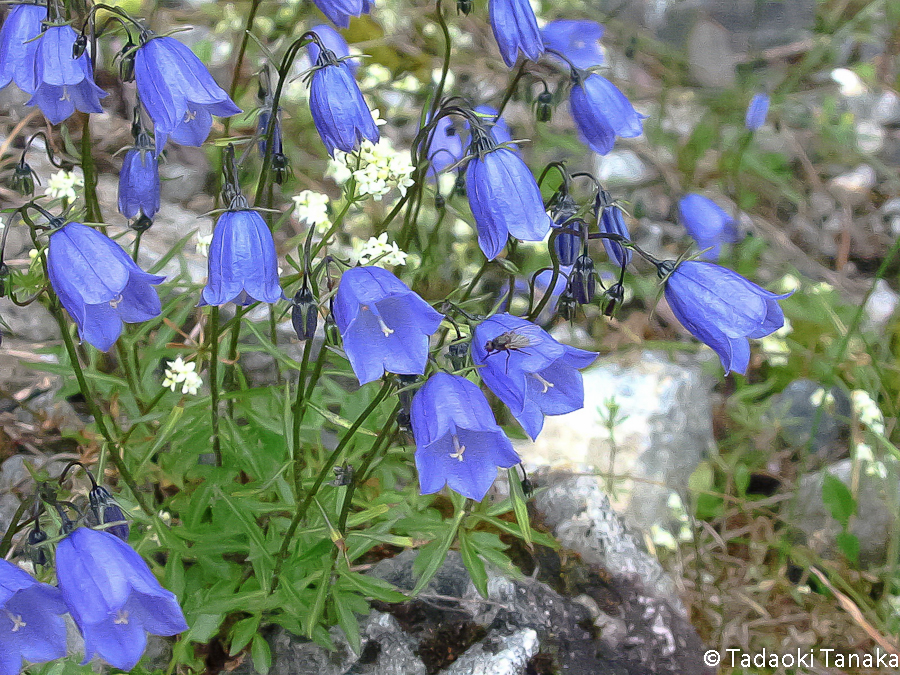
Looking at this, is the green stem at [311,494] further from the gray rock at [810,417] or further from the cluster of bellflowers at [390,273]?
the gray rock at [810,417]

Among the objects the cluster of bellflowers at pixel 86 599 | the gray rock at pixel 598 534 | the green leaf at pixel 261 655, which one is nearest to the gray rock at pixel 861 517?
the gray rock at pixel 598 534

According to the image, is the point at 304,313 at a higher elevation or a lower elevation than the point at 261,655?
higher

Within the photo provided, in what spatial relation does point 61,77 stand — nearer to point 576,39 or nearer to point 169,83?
point 169,83

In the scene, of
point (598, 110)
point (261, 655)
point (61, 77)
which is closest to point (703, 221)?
point (598, 110)

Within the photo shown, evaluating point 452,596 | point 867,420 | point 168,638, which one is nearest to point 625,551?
point 452,596

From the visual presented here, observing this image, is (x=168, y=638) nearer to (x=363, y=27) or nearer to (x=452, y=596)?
(x=452, y=596)

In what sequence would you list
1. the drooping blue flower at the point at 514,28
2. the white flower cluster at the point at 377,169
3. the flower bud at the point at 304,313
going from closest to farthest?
1. the flower bud at the point at 304,313
2. the drooping blue flower at the point at 514,28
3. the white flower cluster at the point at 377,169
